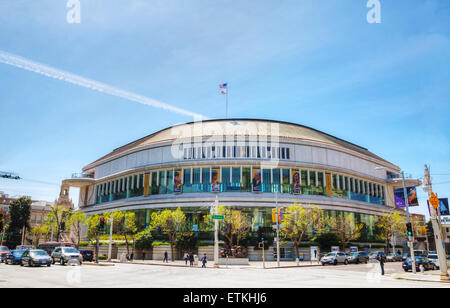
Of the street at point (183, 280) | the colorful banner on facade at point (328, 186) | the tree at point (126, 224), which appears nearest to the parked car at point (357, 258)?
the colorful banner on facade at point (328, 186)

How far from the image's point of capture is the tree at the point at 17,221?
93.5 m

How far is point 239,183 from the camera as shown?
58.6 meters

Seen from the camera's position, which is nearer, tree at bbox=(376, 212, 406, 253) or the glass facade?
the glass facade

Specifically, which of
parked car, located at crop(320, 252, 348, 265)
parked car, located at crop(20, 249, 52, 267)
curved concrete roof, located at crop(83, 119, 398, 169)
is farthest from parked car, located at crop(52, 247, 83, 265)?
curved concrete roof, located at crop(83, 119, 398, 169)

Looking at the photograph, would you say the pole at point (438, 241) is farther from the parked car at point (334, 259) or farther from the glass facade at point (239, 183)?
the glass facade at point (239, 183)

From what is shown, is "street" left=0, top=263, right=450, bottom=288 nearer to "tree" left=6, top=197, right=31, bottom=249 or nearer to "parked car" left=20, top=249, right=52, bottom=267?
"parked car" left=20, top=249, right=52, bottom=267

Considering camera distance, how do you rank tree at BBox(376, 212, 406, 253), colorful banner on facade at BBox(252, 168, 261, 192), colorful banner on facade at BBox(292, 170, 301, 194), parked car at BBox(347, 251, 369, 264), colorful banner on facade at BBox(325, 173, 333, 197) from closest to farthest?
1. parked car at BBox(347, 251, 369, 264)
2. colorful banner on facade at BBox(252, 168, 261, 192)
3. colorful banner on facade at BBox(292, 170, 301, 194)
4. colorful banner on facade at BBox(325, 173, 333, 197)
5. tree at BBox(376, 212, 406, 253)

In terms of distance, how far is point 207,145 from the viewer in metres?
60.8

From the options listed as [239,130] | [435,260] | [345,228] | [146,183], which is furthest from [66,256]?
[345,228]

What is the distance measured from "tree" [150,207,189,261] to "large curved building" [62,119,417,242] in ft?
11.4

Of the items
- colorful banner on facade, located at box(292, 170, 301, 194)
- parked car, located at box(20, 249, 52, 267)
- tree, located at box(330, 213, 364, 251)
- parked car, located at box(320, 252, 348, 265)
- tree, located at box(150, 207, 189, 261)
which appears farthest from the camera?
colorful banner on facade, located at box(292, 170, 301, 194)

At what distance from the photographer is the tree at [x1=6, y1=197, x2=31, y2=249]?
93500mm
